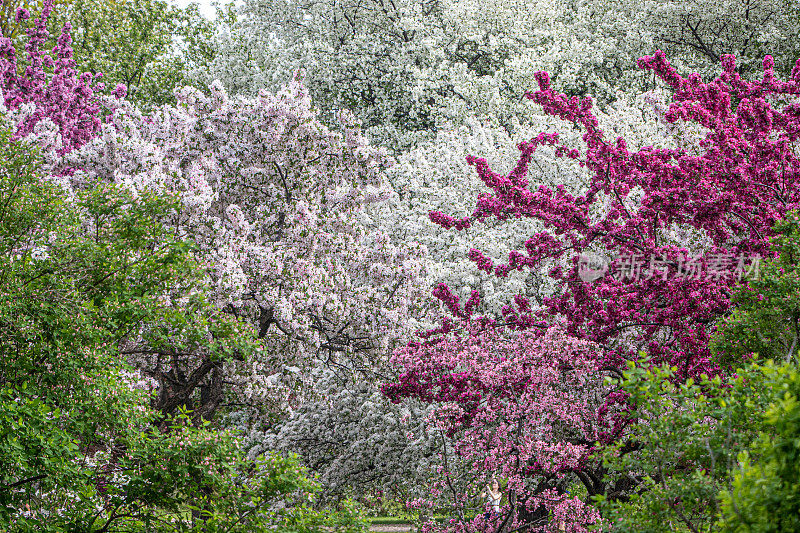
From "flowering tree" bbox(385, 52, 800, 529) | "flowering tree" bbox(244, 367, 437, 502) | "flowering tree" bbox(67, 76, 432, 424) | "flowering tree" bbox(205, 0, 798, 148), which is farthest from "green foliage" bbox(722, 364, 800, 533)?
"flowering tree" bbox(205, 0, 798, 148)

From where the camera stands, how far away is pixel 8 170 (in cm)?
873

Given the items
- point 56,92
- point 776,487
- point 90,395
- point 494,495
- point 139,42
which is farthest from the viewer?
point 139,42

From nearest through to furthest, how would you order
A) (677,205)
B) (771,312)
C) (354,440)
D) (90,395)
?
(90,395), (771,312), (677,205), (354,440)

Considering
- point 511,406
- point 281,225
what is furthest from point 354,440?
point 511,406

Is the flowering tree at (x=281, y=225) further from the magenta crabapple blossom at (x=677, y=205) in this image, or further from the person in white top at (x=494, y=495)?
the person in white top at (x=494, y=495)

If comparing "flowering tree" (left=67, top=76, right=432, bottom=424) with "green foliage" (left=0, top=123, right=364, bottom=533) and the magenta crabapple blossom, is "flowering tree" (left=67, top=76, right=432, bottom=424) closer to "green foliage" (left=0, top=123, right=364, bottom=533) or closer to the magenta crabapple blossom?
the magenta crabapple blossom

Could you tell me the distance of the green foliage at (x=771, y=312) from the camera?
25.7 feet

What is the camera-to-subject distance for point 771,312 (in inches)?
313

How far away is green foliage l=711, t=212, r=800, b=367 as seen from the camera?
7820mm

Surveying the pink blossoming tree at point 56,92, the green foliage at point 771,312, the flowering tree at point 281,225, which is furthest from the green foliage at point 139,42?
the green foliage at point 771,312

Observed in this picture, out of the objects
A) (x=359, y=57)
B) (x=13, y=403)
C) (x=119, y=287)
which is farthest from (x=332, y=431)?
(x=359, y=57)

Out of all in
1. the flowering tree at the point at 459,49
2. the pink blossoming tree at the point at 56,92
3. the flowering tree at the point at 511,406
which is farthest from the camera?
the flowering tree at the point at 459,49

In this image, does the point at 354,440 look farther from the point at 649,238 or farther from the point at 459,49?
the point at 459,49

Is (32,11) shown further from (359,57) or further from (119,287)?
(119,287)
